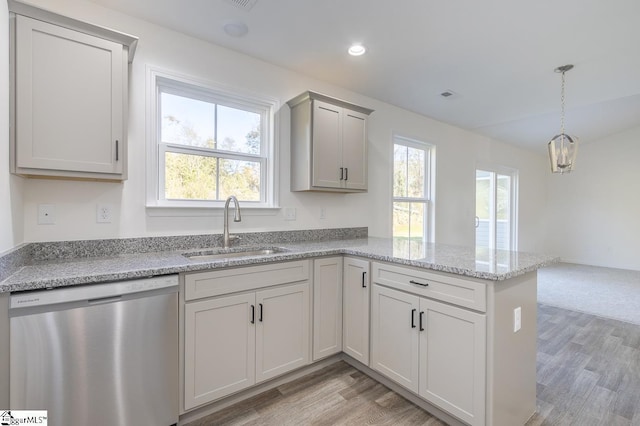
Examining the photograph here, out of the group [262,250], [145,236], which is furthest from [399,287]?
[145,236]

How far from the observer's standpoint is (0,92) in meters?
1.38

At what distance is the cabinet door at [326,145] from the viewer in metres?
2.65

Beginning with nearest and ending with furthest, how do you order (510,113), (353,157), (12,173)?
(12,173) < (353,157) < (510,113)

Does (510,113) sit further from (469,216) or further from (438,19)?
(438,19)

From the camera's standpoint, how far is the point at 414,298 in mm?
1870

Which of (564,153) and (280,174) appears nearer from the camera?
(280,174)

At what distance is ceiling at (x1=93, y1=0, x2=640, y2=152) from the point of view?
6.46ft

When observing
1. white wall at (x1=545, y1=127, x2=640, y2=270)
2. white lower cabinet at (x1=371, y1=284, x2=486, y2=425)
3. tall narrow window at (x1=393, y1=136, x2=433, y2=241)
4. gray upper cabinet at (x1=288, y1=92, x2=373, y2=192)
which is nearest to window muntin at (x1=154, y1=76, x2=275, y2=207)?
gray upper cabinet at (x1=288, y1=92, x2=373, y2=192)

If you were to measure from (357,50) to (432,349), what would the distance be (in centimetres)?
229

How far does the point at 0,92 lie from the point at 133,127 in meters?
0.72

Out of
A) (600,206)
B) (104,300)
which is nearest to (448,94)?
(104,300)

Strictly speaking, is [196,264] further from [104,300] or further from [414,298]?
[414,298]

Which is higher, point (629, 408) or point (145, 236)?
point (145, 236)

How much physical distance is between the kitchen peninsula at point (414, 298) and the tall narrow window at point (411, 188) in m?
1.68
